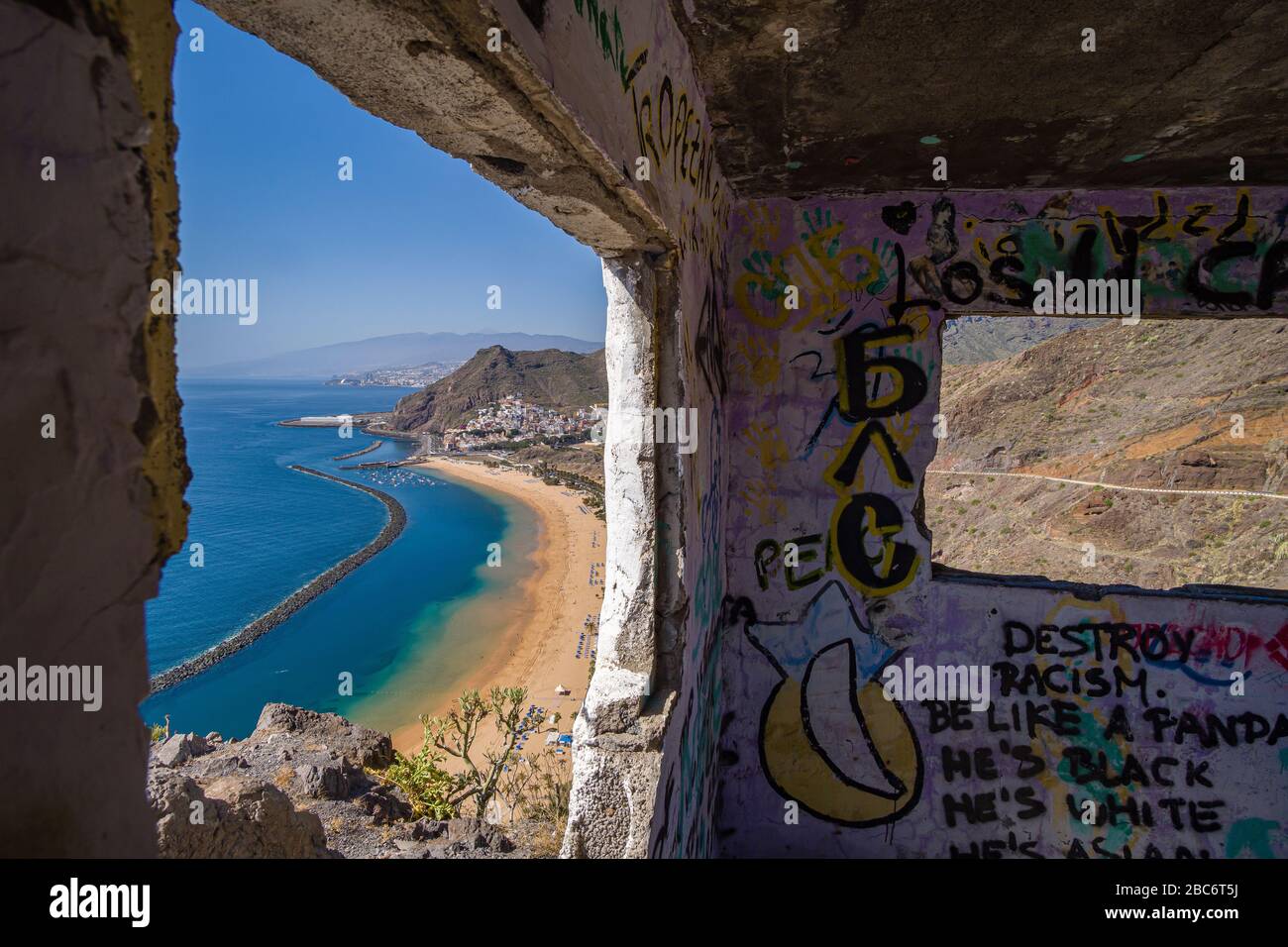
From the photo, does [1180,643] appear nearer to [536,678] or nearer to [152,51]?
[152,51]

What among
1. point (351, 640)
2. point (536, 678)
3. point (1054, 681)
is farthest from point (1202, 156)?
point (351, 640)

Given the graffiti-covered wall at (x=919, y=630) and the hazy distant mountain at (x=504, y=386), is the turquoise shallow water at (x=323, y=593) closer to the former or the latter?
the graffiti-covered wall at (x=919, y=630)

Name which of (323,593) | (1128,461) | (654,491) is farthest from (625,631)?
(323,593)

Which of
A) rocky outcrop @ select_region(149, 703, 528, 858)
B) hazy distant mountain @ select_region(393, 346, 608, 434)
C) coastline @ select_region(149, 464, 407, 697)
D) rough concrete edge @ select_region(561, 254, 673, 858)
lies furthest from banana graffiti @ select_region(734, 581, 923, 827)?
hazy distant mountain @ select_region(393, 346, 608, 434)

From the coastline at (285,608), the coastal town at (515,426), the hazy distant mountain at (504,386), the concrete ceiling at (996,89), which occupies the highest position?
the hazy distant mountain at (504,386)

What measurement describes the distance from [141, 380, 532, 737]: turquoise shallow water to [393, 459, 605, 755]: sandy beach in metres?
1.86

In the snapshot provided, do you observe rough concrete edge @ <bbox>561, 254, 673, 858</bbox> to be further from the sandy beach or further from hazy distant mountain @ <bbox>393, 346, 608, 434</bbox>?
hazy distant mountain @ <bbox>393, 346, 608, 434</bbox>

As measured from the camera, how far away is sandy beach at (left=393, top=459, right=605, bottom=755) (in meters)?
20.3

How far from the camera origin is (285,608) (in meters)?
32.9

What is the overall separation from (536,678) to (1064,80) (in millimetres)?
21722

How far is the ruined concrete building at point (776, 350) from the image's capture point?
0.66 m

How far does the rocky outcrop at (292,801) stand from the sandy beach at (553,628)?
190 inches

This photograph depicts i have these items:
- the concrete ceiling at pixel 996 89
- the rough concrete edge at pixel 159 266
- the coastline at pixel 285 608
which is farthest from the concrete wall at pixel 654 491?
the coastline at pixel 285 608

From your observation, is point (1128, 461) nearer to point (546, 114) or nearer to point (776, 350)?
point (776, 350)
